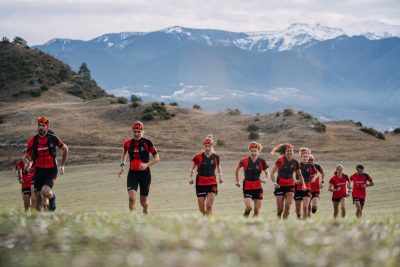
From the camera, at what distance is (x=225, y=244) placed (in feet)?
23.7

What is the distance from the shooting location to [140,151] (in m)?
16.0

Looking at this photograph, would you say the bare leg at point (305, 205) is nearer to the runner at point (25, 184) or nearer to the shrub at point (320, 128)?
the runner at point (25, 184)

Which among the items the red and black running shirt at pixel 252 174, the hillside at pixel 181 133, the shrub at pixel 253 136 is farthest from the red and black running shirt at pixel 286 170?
the shrub at pixel 253 136

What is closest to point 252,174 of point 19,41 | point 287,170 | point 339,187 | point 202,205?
point 287,170

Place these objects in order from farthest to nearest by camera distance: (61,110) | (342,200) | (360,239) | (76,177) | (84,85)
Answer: (84,85)
(61,110)
(76,177)
(342,200)
(360,239)

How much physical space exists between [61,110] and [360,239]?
63.8 m

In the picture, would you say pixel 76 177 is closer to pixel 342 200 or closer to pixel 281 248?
pixel 342 200

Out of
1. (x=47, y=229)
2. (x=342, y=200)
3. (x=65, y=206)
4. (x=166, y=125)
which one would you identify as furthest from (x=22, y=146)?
(x=47, y=229)

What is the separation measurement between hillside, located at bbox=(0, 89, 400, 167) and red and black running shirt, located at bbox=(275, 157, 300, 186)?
92.8ft

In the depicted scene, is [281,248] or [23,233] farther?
[23,233]

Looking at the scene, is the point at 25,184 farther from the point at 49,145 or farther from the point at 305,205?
the point at 305,205

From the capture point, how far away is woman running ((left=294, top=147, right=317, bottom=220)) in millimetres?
19188

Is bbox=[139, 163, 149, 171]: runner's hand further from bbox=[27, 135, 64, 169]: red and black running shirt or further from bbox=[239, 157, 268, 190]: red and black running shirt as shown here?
bbox=[239, 157, 268, 190]: red and black running shirt

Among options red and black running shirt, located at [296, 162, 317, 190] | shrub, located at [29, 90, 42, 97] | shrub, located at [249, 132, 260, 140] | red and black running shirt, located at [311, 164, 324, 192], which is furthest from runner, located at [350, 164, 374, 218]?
shrub, located at [29, 90, 42, 97]
